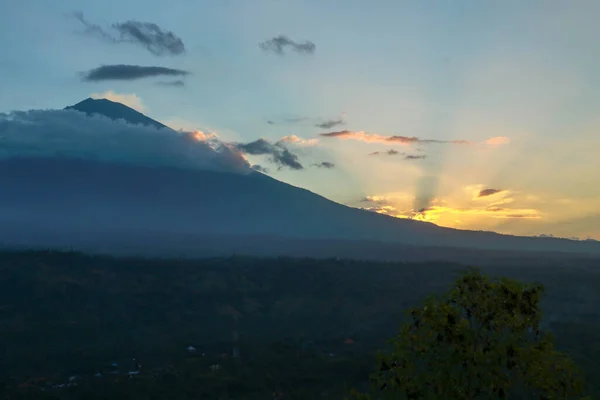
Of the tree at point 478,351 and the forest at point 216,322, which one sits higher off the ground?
the tree at point 478,351

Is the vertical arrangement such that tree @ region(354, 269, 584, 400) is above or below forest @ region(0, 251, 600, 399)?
above

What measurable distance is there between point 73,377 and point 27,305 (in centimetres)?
4743

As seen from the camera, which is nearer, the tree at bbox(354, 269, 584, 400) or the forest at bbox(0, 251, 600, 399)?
the tree at bbox(354, 269, 584, 400)

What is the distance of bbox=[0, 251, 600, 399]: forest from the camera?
212 feet

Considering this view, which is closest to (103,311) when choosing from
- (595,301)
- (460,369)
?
(595,301)

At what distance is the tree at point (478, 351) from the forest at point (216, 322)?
4849cm

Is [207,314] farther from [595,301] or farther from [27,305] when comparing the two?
[595,301]

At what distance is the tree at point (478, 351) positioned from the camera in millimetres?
11984

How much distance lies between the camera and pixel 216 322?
113062 mm

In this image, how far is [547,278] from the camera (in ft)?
432

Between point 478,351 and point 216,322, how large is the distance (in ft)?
343

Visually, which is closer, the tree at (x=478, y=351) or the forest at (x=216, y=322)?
the tree at (x=478, y=351)

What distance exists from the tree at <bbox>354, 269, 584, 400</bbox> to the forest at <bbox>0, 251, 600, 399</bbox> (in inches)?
1909

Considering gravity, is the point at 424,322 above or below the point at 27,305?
above
